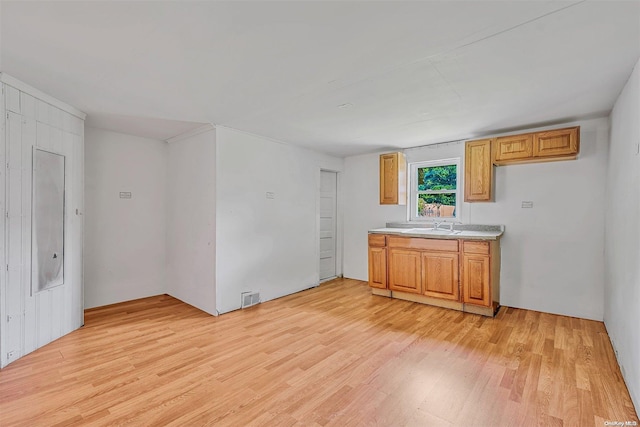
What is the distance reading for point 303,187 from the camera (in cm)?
505

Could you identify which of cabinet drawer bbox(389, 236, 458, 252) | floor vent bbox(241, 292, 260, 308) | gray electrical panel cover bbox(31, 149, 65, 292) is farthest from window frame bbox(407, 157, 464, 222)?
gray electrical panel cover bbox(31, 149, 65, 292)

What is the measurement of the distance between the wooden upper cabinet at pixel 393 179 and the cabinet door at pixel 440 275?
3.81 ft

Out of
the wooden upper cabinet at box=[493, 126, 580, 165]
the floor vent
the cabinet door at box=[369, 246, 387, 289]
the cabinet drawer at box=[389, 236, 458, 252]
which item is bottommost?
the floor vent

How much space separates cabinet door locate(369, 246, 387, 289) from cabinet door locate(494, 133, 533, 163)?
6.63ft

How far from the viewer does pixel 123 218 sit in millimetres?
4332

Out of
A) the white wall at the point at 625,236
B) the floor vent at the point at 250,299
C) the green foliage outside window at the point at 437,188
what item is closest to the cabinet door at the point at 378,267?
the green foliage outside window at the point at 437,188

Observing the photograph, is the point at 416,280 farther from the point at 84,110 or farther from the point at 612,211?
the point at 84,110

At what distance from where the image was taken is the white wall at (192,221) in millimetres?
3854

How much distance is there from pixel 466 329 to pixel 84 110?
4.91 m

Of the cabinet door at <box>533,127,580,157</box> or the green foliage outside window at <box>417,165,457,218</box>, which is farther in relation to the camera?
the green foliage outside window at <box>417,165,457,218</box>

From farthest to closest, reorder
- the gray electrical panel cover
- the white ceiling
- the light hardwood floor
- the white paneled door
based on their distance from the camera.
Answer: the white paneled door
the gray electrical panel cover
the light hardwood floor
the white ceiling

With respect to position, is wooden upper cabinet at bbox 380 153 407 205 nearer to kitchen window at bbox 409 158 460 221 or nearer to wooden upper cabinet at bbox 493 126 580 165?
kitchen window at bbox 409 158 460 221

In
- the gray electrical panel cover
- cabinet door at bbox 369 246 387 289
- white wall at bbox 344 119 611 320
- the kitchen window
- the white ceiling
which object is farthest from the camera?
the kitchen window

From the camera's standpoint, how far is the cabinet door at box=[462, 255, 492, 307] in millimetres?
3633
